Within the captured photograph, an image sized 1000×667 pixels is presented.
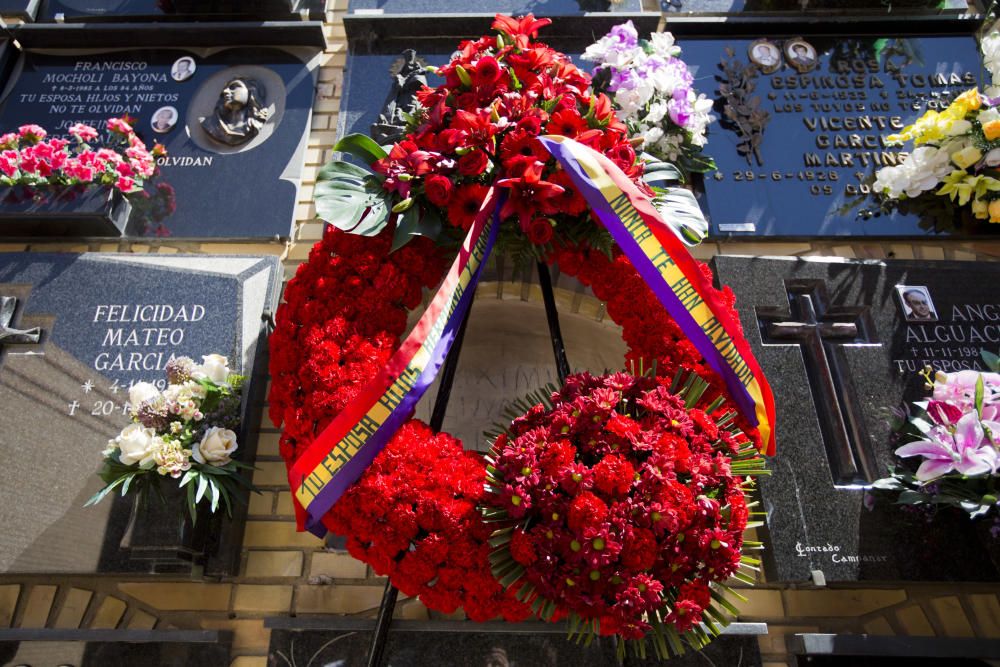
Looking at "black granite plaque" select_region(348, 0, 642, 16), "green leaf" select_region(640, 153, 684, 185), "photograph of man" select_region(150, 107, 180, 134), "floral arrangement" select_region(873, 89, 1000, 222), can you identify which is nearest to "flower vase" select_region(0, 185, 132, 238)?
"photograph of man" select_region(150, 107, 180, 134)

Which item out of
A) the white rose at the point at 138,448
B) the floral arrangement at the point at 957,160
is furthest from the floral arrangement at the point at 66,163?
the floral arrangement at the point at 957,160

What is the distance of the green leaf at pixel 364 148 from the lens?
345 centimetres

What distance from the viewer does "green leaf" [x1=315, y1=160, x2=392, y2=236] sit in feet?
10.6

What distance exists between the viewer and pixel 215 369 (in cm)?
346

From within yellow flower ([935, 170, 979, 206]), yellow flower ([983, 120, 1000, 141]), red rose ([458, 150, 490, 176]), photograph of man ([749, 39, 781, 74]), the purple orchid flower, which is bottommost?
the purple orchid flower

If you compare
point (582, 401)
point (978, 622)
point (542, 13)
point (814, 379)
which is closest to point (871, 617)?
point (978, 622)

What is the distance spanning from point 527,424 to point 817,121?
334cm

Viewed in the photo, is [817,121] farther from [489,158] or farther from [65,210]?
[65,210]

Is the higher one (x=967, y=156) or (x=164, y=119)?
(x=164, y=119)

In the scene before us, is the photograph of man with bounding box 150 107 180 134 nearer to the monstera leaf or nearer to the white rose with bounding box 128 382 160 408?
the white rose with bounding box 128 382 160 408

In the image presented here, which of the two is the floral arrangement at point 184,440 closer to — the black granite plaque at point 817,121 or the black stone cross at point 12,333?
the black stone cross at point 12,333

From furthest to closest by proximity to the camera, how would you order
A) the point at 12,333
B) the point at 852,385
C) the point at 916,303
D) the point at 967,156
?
the point at 967,156 < the point at 916,303 < the point at 12,333 < the point at 852,385

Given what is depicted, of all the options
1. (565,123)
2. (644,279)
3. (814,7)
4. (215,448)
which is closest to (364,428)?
(215,448)

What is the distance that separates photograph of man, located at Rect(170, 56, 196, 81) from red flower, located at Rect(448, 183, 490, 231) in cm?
294
